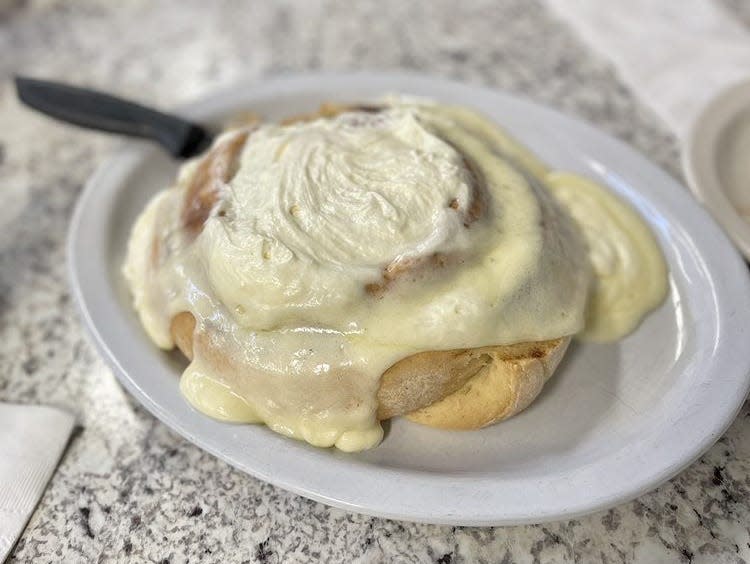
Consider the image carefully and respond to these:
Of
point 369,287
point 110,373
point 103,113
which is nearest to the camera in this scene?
point 369,287

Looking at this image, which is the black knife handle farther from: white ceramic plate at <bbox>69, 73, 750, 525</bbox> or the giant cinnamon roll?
the giant cinnamon roll

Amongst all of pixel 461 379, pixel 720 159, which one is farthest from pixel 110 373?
pixel 720 159

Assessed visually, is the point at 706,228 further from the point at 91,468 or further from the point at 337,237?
the point at 91,468

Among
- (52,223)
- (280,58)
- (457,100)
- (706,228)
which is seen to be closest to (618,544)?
(706,228)

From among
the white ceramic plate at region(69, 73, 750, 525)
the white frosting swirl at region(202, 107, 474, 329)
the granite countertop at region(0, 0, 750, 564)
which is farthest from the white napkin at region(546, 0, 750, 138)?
the white frosting swirl at region(202, 107, 474, 329)

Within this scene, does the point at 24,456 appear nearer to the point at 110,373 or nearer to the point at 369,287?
the point at 110,373

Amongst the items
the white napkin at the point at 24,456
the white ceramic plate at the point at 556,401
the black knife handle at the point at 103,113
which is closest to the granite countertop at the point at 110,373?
the white napkin at the point at 24,456

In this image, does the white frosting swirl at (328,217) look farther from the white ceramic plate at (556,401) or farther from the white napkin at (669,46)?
the white napkin at (669,46)
